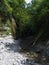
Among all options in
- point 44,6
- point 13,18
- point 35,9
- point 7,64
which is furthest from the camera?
→ point 13,18

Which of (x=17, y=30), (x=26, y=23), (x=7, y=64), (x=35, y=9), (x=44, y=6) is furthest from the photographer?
(x=17, y=30)

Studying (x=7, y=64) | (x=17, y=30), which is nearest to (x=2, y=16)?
(x=17, y=30)

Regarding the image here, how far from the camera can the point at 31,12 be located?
20.9 metres

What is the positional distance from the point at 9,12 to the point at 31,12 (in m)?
11.9

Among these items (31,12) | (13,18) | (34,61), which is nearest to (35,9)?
(31,12)

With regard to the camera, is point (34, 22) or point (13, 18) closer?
point (34, 22)

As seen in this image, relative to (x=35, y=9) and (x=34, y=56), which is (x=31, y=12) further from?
(x=34, y=56)

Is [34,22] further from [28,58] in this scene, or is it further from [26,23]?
[28,58]

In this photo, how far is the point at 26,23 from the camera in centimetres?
2489

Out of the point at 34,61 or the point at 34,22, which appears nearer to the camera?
the point at 34,61

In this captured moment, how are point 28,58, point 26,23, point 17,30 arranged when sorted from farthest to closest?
point 17,30, point 26,23, point 28,58

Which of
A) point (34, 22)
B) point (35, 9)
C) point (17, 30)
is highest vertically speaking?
point (35, 9)

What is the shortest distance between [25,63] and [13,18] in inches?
727

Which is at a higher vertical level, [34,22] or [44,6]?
[44,6]
